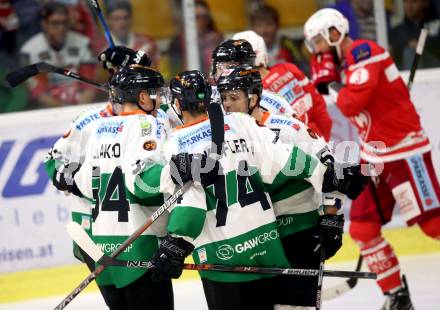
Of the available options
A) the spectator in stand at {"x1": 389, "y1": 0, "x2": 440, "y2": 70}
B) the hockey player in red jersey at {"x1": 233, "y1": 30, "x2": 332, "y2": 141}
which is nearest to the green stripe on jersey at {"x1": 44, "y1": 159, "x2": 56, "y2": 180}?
the hockey player in red jersey at {"x1": 233, "y1": 30, "x2": 332, "y2": 141}

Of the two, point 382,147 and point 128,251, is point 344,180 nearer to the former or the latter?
point 128,251

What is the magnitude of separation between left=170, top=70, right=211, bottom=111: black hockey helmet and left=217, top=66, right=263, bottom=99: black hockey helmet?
0.77 ft

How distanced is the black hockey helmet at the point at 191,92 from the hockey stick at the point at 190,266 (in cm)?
56

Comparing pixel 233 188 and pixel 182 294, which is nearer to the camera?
pixel 233 188

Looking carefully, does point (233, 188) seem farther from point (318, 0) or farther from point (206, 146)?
point (318, 0)

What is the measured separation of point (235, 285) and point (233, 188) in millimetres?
353

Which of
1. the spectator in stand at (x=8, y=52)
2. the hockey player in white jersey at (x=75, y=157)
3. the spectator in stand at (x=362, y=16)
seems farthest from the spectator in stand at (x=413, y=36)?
the hockey player in white jersey at (x=75, y=157)

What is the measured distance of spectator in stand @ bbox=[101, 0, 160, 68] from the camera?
6.79 metres

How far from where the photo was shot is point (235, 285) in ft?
11.7

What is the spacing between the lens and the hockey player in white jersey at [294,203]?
12.5 feet

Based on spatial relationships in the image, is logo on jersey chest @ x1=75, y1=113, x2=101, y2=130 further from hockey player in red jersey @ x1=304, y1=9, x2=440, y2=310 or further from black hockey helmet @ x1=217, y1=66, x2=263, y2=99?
hockey player in red jersey @ x1=304, y1=9, x2=440, y2=310

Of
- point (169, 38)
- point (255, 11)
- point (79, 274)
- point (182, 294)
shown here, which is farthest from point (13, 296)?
point (255, 11)

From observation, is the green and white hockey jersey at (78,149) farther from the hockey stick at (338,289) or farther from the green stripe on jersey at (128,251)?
the hockey stick at (338,289)

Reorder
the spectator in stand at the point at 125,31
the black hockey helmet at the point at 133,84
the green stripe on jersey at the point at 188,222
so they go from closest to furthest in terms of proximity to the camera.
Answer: the green stripe on jersey at the point at 188,222, the black hockey helmet at the point at 133,84, the spectator in stand at the point at 125,31
